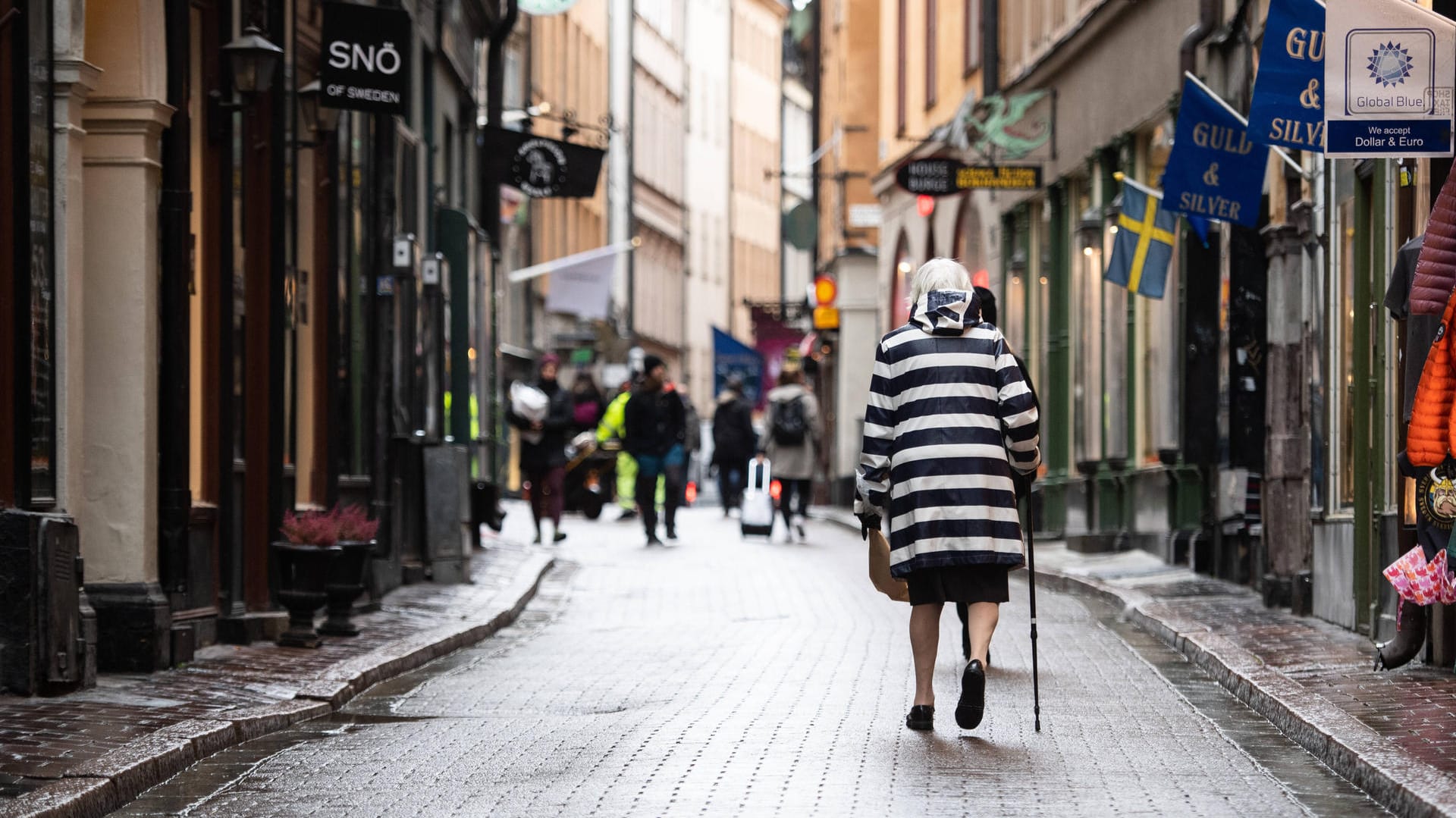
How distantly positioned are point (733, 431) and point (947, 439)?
2035 cm

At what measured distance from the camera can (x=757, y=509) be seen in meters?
26.3

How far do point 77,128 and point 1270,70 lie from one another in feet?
18.5

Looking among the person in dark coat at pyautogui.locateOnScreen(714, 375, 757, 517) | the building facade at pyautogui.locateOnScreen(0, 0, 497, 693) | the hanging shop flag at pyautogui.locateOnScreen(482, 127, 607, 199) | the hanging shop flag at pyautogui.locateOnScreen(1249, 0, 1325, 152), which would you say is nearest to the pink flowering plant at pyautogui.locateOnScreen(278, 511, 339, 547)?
the building facade at pyautogui.locateOnScreen(0, 0, 497, 693)

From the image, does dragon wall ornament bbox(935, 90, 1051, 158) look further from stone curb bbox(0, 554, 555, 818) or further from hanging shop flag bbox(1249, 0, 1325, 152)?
hanging shop flag bbox(1249, 0, 1325, 152)

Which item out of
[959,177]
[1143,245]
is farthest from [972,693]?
[959,177]

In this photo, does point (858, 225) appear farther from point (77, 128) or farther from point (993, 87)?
point (77, 128)

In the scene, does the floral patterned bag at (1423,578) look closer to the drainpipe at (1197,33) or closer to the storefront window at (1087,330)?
the drainpipe at (1197,33)

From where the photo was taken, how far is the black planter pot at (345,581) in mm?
13633

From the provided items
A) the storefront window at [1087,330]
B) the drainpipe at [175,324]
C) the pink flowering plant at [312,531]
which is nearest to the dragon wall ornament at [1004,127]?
the storefront window at [1087,330]

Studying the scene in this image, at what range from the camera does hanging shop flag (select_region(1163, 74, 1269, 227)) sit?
52.1 feet

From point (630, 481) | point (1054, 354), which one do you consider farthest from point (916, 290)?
point (630, 481)

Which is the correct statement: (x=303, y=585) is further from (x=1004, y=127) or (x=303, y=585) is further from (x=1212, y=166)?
(x=1004, y=127)

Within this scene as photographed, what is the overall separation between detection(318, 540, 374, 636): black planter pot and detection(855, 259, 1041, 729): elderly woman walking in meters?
4.46

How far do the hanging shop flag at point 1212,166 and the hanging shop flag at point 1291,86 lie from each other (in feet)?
10.9
